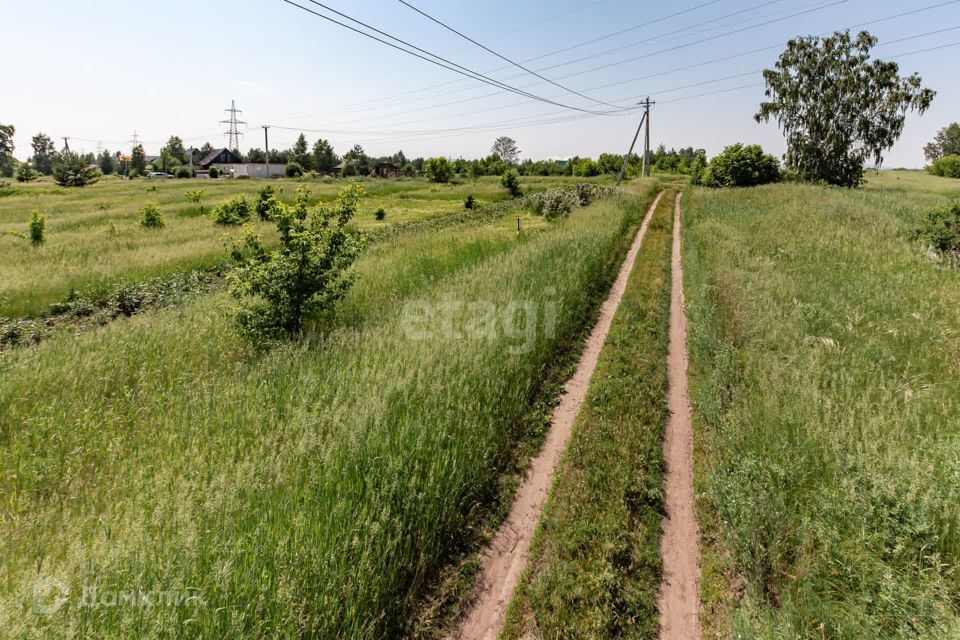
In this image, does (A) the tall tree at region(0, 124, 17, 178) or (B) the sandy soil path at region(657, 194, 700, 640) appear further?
(A) the tall tree at region(0, 124, 17, 178)

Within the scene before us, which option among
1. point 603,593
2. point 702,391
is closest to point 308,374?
point 603,593

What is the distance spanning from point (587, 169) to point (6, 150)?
156327 mm

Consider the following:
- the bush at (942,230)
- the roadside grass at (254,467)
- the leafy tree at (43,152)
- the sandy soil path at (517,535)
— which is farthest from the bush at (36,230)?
the leafy tree at (43,152)

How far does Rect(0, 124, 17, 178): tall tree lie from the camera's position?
99.6 m

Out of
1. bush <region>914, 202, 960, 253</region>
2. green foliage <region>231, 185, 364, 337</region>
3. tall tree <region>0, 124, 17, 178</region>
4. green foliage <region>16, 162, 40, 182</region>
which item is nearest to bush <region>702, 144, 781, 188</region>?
bush <region>914, 202, 960, 253</region>

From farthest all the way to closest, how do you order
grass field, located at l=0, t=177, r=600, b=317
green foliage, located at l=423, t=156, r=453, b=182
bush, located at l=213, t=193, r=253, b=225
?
green foliage, located at l=423, t=156, r=453, b=182 < bush, located at l=213, t=193, r=253, b=225 < grass field, located at l=0, t=177, r=600, b=317

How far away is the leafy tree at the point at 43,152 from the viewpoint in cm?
11779

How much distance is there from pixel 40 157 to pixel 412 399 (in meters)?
185

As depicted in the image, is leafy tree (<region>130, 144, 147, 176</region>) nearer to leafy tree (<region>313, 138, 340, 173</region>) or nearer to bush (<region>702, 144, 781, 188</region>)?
leafy tree (<region>313, 138, 340, 173</region>)

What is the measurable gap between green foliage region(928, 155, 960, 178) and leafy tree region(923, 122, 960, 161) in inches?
1847

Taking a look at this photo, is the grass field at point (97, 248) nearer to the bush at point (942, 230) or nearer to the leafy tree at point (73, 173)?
the bush at point (942, 230)

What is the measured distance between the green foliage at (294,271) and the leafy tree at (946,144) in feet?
512

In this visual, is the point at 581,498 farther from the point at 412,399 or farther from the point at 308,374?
the point at 308,374

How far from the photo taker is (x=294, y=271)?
7148 millimetres
